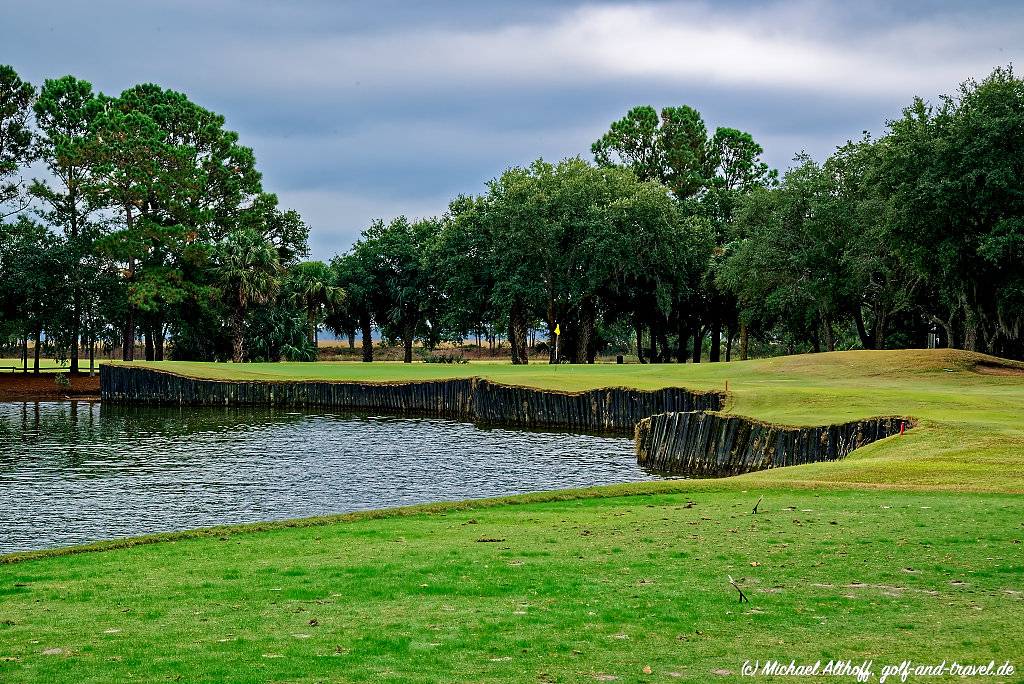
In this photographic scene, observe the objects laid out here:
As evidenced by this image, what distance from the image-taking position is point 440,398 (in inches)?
1918

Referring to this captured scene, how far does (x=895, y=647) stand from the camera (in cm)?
756

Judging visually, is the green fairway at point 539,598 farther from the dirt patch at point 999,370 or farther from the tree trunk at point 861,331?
the tree trunk at point 861,331

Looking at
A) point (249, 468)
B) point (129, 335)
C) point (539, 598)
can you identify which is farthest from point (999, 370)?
point (129, 335)

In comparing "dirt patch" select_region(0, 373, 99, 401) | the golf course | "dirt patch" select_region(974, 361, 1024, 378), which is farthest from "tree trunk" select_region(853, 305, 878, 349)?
the golf course

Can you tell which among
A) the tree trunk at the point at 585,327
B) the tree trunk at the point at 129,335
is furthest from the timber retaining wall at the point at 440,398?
the tree trunk at the point at 585,327

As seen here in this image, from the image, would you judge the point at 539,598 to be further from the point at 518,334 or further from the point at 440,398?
the point at 518,334

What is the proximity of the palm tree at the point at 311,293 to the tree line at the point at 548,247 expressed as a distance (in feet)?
0.76

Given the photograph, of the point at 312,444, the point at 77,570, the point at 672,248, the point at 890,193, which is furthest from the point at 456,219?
the point at 77,570

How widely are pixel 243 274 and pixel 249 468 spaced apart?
47832 millimetres

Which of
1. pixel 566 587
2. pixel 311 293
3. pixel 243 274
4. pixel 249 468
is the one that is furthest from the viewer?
pixel 311 293

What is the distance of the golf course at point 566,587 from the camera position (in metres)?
7.62

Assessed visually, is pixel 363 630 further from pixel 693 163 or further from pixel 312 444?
pixel 693 163

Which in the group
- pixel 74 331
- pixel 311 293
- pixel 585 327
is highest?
pixel 311 293

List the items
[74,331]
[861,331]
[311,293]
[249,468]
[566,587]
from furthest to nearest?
[311,293] < [74,331] < [861,331] < [249,468] < [566,587]
